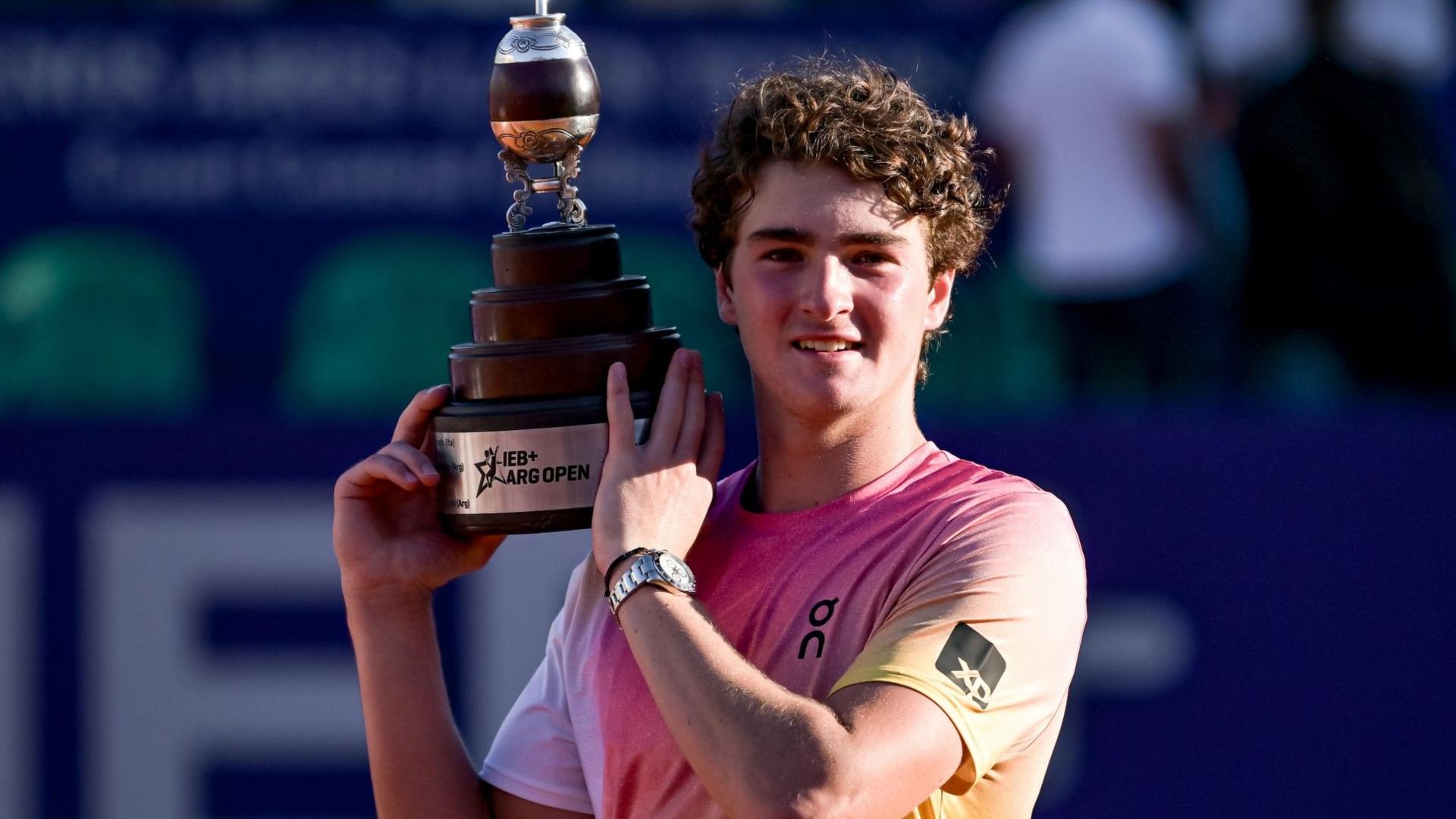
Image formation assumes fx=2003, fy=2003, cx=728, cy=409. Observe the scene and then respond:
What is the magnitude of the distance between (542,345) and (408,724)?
1.89ft

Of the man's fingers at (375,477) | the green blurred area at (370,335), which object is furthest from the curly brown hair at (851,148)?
the green blurred area at (370,335)

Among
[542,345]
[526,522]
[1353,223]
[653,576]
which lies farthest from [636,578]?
[1353,223]

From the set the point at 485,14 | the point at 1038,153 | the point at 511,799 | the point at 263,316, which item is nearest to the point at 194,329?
the point at 263,316

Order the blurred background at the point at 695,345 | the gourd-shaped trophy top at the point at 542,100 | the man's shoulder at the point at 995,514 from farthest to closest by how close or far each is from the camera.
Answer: the blurred background at the point at 695,345
the gourd-shaped trophy top at the point at 542,100
the man's shoulder at the point at 995,514

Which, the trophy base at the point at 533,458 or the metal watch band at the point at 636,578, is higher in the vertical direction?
the trophy base at the point at 533,458

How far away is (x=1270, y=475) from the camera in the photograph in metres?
5.20

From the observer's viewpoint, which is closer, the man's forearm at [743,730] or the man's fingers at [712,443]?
the man's forearm at [743,730]

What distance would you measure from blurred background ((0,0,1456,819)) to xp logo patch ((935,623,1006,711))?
2.86m

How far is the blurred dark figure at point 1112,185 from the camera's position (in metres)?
6.83

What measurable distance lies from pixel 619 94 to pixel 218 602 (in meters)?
2.95

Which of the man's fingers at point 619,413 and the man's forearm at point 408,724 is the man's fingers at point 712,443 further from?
the man's forearm at point 408,724

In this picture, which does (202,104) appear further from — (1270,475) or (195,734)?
(1270,475)

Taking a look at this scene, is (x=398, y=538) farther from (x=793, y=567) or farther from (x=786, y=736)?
(x=786, y=736)

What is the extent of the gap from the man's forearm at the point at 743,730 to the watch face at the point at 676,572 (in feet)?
0.24
